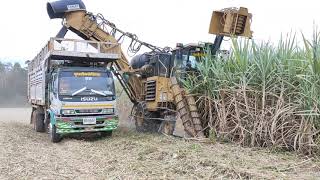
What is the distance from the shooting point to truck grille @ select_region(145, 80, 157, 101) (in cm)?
1285

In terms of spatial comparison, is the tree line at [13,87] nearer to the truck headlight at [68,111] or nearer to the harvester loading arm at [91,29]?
the harvester loading arm at [91,29]

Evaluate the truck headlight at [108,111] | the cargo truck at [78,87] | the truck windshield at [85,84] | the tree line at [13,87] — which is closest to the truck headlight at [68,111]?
the cargo truck at [78,87]

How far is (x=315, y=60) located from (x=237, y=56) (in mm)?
1898

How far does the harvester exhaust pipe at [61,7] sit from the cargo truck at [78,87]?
1.32 metres

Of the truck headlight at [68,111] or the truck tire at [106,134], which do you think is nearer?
the truck headlight at [68,111]

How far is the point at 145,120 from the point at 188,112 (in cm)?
317

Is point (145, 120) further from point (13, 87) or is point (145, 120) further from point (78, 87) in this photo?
point (13, 87)

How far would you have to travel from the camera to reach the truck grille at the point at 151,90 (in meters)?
12.9

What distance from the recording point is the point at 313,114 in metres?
7.42

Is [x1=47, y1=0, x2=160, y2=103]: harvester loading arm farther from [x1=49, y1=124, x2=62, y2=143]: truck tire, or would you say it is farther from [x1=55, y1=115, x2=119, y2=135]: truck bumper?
[x1=49, y1=124, x2=62, y2=143]: truck tire

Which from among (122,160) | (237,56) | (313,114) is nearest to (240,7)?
(237,56)

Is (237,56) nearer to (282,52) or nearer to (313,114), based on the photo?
(282,52)

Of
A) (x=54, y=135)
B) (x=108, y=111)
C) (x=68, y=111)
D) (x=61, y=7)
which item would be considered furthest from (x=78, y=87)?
(x=61, y=7)

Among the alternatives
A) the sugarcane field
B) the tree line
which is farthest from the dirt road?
the tree line
